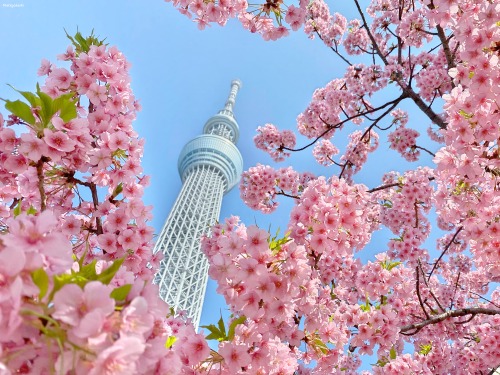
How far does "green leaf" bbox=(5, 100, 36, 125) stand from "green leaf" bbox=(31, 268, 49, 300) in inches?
52.8

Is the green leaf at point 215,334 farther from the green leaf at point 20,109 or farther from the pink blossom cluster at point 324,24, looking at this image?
the pink blossom cluster at point 324,24

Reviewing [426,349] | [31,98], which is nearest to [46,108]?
[31,98]

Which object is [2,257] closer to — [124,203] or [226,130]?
[124,203]

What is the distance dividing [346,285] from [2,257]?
532 cm

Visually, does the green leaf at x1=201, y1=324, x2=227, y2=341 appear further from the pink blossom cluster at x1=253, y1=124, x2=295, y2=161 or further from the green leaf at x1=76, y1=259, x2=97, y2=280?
the pink blossom cluster at x1=253, y1=124, x2=295, y2=161

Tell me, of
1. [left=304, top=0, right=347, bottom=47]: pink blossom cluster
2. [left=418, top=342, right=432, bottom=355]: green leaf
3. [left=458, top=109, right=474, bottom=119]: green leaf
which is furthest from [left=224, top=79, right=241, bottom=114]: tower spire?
[left=458, top=109, right=474, bottom=119]: green leaf

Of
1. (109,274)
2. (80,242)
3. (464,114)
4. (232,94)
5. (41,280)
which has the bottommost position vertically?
(41,280)

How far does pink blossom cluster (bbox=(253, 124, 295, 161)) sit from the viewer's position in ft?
27.1

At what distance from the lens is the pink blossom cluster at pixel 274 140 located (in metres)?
8.26

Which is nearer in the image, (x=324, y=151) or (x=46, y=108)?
(x=46, y=108)

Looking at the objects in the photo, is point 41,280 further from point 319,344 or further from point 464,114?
point 464,114

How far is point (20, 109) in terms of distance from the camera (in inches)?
77.0

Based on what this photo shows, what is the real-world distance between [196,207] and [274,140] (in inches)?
1758

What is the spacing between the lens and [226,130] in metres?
66.7
